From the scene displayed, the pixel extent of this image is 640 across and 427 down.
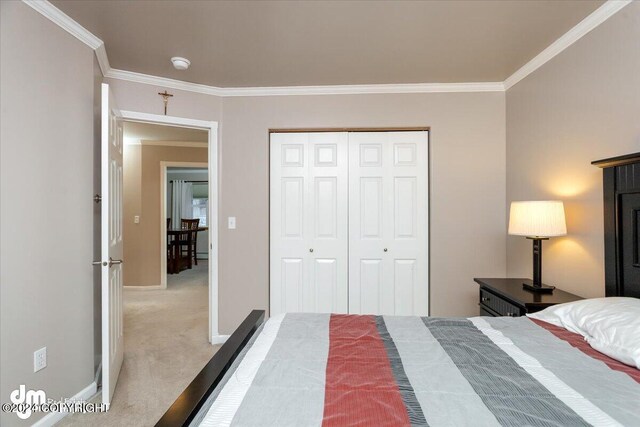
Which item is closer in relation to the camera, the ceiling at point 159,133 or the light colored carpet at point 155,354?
the light colored carpet at point 155,354

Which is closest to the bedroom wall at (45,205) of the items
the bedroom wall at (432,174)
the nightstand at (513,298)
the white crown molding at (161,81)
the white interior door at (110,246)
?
the white interior door at (110,246)

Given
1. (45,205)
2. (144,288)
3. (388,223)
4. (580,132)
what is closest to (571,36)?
(580,132)

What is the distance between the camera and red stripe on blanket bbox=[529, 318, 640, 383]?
1.08m

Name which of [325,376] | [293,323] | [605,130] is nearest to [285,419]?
[325,376]

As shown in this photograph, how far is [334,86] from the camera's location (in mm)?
3088

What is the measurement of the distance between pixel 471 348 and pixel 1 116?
246 cm

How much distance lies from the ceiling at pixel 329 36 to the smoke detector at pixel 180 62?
0.04 meters

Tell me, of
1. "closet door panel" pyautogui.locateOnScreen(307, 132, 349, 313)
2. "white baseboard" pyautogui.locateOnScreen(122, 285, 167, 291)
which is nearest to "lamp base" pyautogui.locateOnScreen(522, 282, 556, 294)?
"closet door panel" pyautogui.locateOnScreen(307, 132, 349, 313)

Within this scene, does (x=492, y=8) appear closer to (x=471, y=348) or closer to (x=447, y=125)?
(x=447, y=125)

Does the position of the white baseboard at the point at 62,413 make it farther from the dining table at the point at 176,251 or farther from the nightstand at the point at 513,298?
the dining table at the point at 176,251

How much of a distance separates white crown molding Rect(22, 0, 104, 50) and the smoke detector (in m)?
0.47

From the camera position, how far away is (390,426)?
2.62ft

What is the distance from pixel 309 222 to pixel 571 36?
2368 millimetres

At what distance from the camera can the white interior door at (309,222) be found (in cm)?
316
